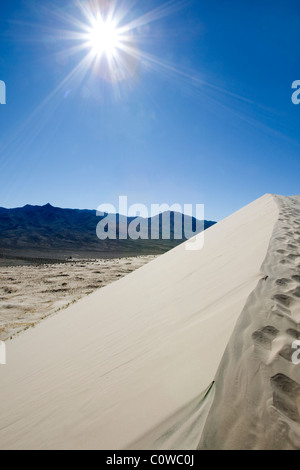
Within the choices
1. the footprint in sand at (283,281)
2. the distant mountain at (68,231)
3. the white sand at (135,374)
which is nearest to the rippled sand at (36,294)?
the white sand at (135,374)

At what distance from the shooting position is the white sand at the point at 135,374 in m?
1.33

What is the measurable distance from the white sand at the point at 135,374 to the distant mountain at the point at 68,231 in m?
40.2

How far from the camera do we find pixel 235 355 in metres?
1.54

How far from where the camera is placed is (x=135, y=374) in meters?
1.80

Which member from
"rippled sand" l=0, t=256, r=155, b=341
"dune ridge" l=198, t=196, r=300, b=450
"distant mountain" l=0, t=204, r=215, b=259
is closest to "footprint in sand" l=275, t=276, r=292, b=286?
"dune ridge" l=198, t=196, r=300, b=450

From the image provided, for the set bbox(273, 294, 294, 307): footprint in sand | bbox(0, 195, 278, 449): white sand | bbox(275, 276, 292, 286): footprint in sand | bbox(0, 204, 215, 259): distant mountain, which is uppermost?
bbox(0, 204, 215, 259): distant mountain

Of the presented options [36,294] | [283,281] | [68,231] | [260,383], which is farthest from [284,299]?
[68,231]

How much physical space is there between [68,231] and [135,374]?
219 feet

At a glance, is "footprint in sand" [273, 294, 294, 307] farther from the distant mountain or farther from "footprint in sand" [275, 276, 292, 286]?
the distant mountain

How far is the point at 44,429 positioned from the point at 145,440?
2.86 ft

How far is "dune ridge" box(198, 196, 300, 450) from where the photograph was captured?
1136 millimetres

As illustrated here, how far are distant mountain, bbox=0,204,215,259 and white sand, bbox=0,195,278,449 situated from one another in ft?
132

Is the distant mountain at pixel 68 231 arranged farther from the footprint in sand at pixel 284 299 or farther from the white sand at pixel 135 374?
the footprint in sand at pixel 284 299
